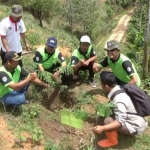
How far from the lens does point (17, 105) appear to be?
19.6ft

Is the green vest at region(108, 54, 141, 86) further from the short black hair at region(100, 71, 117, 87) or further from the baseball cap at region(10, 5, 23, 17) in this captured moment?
the baseball cap at region(10, 5, 23, 17)

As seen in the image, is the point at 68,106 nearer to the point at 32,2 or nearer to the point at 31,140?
the point at 31,140

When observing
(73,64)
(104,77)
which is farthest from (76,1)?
(104,77)

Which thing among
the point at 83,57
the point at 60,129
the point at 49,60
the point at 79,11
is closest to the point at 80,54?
the point at 83,57

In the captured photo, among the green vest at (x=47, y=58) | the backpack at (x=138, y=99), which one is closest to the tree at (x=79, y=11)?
the green vest at (x=47, y=58)

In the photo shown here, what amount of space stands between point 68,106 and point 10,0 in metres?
21.8

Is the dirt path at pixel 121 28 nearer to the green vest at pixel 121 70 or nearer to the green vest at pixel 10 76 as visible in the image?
the green vest at pixel 121 70

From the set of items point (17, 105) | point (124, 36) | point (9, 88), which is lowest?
point (124, 36)

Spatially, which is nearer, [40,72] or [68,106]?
[40,72]

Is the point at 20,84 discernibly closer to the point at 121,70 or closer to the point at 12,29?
the point at 12,29

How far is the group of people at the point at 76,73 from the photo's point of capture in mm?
5305

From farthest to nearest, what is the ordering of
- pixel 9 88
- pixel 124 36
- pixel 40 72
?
pixel 124 36
pixel 40 72
pixel 9 88

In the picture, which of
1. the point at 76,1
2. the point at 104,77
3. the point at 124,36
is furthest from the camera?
the point at 124,36

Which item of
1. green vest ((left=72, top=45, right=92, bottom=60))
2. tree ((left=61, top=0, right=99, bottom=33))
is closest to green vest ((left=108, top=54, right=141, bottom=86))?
green vest ((left=72, top=45, right=92, bottom=60))
